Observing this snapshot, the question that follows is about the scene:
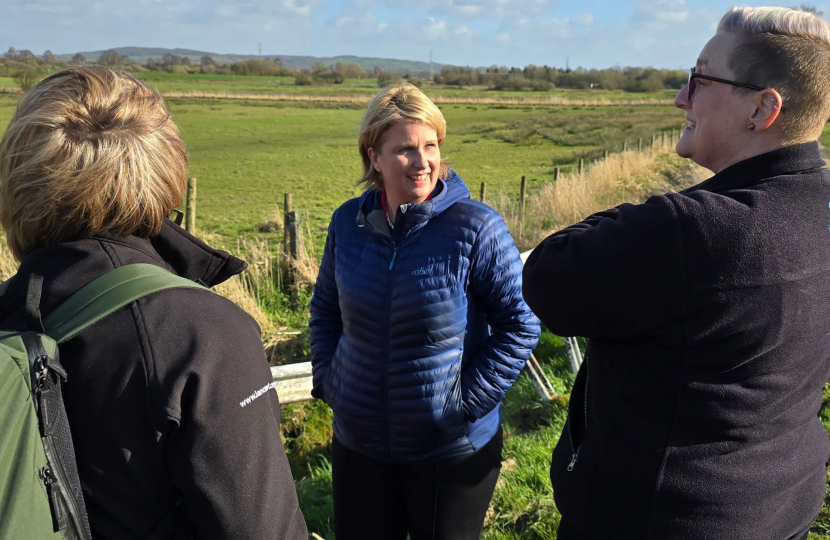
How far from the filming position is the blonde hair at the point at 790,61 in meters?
1.41

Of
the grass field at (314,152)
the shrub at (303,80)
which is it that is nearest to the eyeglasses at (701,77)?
the grass field at (314,152)

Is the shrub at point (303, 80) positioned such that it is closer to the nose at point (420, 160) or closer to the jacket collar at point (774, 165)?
the nose at point (420, 160)

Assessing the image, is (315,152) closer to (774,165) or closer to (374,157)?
(374,157)

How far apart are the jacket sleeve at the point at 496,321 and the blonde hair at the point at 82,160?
128 centimetres

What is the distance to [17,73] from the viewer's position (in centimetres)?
211

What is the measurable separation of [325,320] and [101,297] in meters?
1.52

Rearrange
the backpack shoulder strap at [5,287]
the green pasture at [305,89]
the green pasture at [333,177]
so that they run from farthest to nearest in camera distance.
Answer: the green pasture at [305,89] → the green pasture at [333,177] → the backpack shoulder strap at [5,287]

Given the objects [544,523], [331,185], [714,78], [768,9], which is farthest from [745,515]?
[331,185]

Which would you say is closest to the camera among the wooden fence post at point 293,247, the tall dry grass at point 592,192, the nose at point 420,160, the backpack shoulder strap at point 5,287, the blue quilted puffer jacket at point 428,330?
the backpack shoulder strap at point 5,287

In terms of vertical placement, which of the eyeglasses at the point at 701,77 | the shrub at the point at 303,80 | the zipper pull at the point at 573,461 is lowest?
the zipper pull at the point at 573,461

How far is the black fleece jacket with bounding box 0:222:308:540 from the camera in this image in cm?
116

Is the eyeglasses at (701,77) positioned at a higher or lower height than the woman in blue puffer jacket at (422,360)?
higher

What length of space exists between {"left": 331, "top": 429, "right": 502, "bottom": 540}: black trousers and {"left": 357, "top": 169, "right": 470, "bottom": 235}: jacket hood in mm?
870

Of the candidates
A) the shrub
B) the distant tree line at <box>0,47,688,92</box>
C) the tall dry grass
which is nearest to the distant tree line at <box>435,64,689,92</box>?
the distant tree line at <box>0,47,688,92</box>
